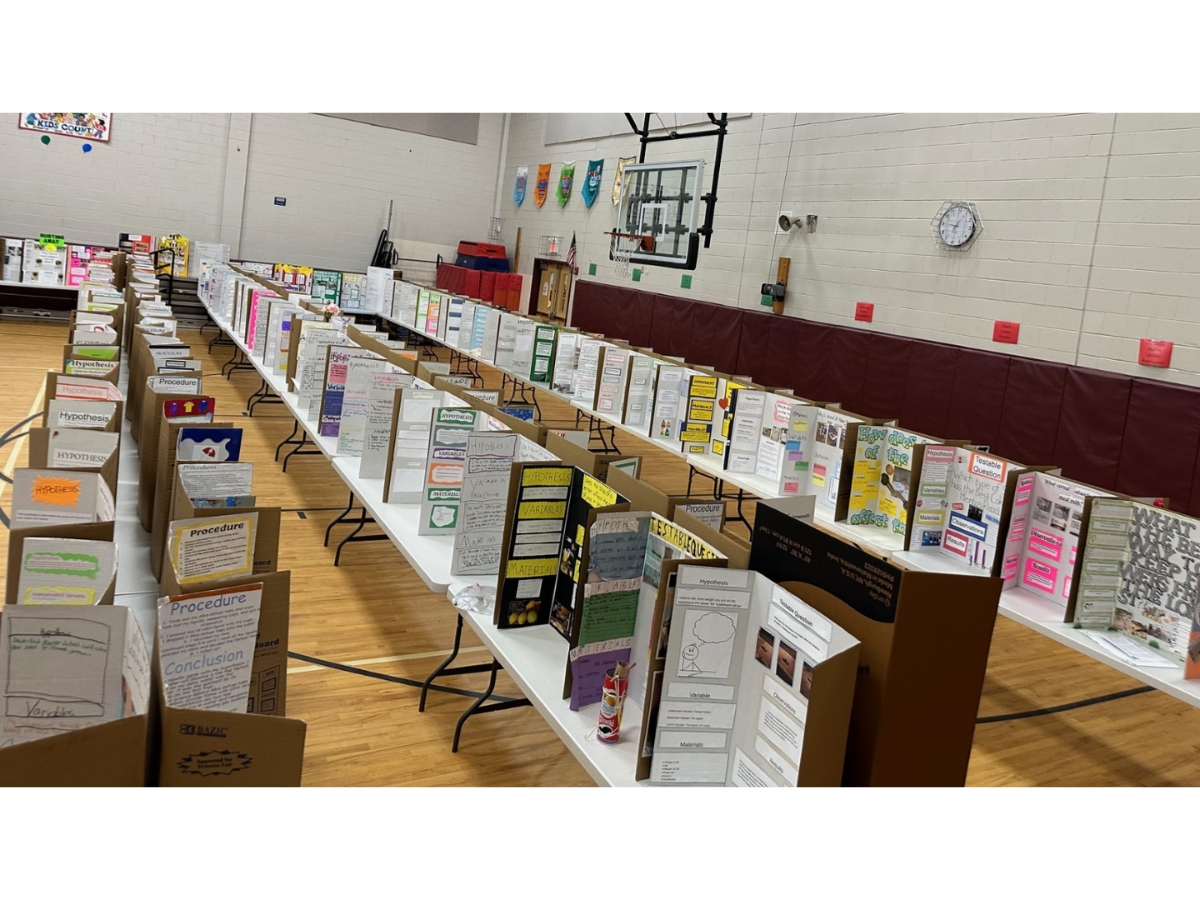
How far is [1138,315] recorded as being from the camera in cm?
670

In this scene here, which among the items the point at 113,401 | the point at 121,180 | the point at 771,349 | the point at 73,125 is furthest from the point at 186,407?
the point at 121,180

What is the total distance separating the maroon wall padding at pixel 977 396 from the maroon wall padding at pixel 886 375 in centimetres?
61

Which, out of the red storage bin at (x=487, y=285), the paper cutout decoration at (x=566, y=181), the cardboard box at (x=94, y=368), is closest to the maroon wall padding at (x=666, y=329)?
the paper cutout decoration at (x=566, y=181)

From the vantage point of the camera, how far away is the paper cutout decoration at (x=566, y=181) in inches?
603

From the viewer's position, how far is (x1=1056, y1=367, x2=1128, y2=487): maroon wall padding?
6750 mm

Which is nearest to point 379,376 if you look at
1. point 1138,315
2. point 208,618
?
point 208,618

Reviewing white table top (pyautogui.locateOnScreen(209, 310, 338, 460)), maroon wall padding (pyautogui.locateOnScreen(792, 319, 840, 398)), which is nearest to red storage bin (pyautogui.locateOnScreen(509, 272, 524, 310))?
maroon wall padding (pyautogui.locateOnScreen(792, 319, 840, 398))

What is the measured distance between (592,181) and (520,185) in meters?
2.79

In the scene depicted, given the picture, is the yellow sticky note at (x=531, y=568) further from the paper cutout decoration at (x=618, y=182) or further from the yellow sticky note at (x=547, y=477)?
the paper cutout decoration at (x=618, y=182)

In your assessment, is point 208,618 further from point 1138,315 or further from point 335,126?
point 335,126

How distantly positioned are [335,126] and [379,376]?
43.6 ft

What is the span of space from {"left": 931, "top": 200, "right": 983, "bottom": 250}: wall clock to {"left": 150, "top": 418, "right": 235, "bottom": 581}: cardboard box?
7.04 metres

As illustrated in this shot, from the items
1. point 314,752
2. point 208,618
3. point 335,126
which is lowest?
point 314,752

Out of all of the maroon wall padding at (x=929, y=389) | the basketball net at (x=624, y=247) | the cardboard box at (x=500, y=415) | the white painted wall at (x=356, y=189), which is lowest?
the cardboard box at (x=500, y=415)
